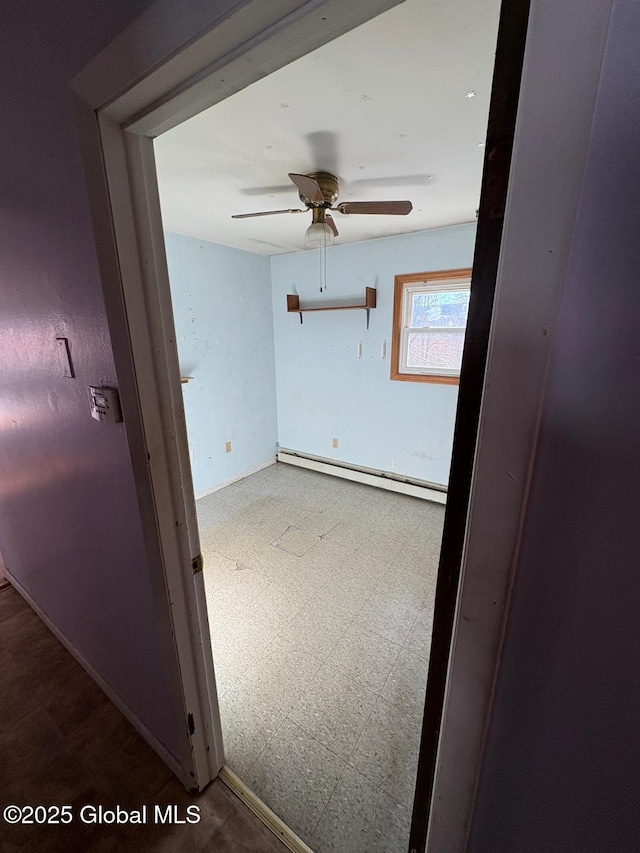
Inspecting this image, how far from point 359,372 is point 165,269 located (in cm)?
268

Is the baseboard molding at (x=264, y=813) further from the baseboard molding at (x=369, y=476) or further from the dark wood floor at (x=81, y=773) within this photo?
the baseboard molding at (x=369, y=476)

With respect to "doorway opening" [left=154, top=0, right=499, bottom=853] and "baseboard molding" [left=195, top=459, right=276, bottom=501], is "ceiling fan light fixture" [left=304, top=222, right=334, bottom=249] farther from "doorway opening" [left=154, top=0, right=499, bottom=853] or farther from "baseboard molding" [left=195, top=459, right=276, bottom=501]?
"baseboard molding" [left=195, top=459, right=276, bottom=501]

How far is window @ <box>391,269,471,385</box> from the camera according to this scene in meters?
2.82

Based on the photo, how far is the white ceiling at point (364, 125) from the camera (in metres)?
0.96

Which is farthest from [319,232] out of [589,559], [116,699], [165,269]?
[116,699]

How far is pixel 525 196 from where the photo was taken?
0.33 metres

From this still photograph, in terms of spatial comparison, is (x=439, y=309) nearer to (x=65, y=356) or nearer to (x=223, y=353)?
(x=223, y=353)

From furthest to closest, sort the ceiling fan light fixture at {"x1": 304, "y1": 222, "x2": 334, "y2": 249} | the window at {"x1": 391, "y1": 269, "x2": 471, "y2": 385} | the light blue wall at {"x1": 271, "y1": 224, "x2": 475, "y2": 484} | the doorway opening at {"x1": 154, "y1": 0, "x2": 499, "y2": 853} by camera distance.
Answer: the light blue wall at {"x1": 271, "y1": 224, "x2": 475, "y2": 484} < the window at {"x1": 391, "y1": 269, "x2": 471, "y2": 385} < the ceiling fan light fixture at {"x1": 304, "y1": 222, "x2": 334, "y2": 249} < the doorway opening at {"x1": 154, "y1": 0, "x2": 499, "y2": 853}

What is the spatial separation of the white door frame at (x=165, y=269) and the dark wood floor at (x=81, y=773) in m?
0.62

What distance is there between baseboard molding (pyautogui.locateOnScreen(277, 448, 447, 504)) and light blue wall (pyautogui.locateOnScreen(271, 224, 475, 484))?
7 cm

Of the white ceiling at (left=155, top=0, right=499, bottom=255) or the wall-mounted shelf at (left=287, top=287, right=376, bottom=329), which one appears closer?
the white ceiling at (left=155, top=0, right=499, bottom=255)

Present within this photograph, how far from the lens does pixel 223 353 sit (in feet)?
10.8

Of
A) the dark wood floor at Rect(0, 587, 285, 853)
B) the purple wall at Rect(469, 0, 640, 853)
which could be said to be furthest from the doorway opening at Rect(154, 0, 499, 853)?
the purple wall at Rect(469, 0, 640, 853)

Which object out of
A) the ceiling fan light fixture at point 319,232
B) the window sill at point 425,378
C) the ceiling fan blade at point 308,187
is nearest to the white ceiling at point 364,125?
the ceiling fan blade at point 308,187
